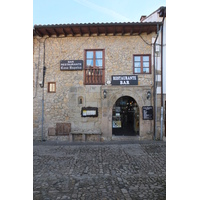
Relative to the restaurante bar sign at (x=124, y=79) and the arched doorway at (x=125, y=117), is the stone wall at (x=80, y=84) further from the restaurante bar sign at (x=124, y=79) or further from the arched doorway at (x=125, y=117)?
the arched doorway at (x=125, y=117)

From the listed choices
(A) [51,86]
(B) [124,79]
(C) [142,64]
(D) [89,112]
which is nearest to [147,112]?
(B) [124,79]

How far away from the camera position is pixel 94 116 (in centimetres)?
812

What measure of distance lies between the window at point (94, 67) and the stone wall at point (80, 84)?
0.21 metres

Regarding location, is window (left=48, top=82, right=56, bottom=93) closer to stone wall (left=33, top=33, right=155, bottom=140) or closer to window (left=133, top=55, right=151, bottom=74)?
stone wall (left=33, top=33, right=155, bottom=140)

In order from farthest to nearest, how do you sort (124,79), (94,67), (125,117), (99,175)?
1. (125,117)
2. (94,67)
3. (124,79)
4. (99,175)

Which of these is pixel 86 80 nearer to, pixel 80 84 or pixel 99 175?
pixel 80 84

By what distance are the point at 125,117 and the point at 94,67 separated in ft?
10.9

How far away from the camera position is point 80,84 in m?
8.28

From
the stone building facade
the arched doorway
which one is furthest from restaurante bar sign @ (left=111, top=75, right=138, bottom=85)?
the arched doorway
